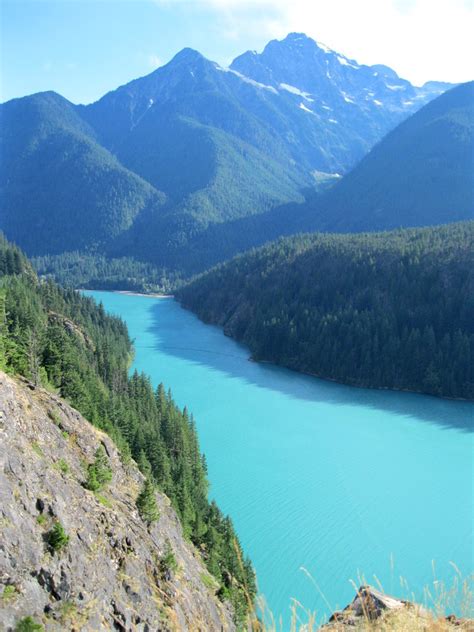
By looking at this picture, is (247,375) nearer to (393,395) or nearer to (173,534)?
(393,395)

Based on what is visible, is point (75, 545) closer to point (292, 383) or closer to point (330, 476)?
point (330, 476)

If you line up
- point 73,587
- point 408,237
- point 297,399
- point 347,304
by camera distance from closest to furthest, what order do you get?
point 73,587, point 297,399, point 347,304, point 408,237

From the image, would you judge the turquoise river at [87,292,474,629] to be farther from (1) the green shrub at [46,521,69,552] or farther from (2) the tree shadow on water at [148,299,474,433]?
(1) the green shrub at [46,521,69,552]

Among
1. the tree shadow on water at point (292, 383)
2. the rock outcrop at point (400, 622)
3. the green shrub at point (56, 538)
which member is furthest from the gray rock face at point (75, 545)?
the tree shadow on water at point (292, 383)

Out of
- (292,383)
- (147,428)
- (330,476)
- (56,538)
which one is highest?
(56,538)

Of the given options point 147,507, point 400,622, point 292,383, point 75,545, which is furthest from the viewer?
point 292,383

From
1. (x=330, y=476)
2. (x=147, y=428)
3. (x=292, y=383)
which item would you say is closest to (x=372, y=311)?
(x=292, y=383)

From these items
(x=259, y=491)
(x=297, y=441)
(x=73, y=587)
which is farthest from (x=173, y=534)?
(x=297, y=441)
